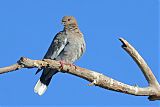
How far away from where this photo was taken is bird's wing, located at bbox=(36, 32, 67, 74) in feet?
27.5

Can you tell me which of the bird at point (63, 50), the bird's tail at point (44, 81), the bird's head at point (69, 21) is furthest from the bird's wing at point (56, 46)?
the bird's head at point (69, 21)

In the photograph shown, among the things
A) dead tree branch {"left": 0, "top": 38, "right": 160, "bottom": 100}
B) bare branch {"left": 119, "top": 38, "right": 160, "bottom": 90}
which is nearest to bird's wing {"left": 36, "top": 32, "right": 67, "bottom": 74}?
dead tree branch {"left": 0, "top": 38, "right": 160, "bottom": 100}

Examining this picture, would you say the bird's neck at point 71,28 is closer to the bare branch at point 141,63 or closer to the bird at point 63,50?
the bird at point 63,50

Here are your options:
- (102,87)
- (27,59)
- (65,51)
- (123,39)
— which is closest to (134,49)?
(123,39)

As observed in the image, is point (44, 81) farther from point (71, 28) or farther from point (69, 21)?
point (69, 21)

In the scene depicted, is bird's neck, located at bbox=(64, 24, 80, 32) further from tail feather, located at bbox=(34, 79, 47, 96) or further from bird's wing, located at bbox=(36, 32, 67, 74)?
tail feather, located at bbox=(34, 79, 47, 96)

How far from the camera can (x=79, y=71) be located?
20.8ft

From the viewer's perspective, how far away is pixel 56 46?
8.47m

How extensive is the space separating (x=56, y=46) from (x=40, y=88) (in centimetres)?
77

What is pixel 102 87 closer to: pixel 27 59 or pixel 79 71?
pixel 79 71

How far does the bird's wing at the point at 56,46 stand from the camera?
8375 millimetres

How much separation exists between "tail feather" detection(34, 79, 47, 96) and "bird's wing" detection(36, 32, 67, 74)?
45 centimetres

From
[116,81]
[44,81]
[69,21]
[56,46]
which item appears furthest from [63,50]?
[116,81]

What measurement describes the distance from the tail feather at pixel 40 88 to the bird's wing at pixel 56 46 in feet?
1.47
